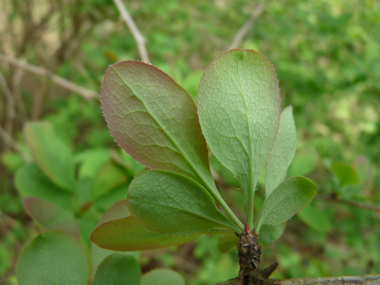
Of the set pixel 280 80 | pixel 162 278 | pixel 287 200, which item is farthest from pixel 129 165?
pixel 280 80

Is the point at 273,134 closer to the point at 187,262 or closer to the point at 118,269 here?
the point at 118,269

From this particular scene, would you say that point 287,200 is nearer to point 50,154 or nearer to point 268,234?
point 268,234

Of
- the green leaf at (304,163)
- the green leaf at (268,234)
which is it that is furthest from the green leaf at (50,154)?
the green leaf at (304,163)

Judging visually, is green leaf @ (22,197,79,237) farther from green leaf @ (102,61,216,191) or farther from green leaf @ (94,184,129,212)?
green leaf @ (102,61,216,191)

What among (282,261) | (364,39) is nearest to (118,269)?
(364,39)

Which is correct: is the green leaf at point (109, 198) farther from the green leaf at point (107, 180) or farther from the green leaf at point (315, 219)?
the green leaf at point (315, 219)

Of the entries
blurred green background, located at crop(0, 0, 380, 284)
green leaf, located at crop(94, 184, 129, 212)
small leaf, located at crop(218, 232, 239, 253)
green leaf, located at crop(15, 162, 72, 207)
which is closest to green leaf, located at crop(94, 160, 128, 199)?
green leaf, located at crop(94, 184, 129, 212)
